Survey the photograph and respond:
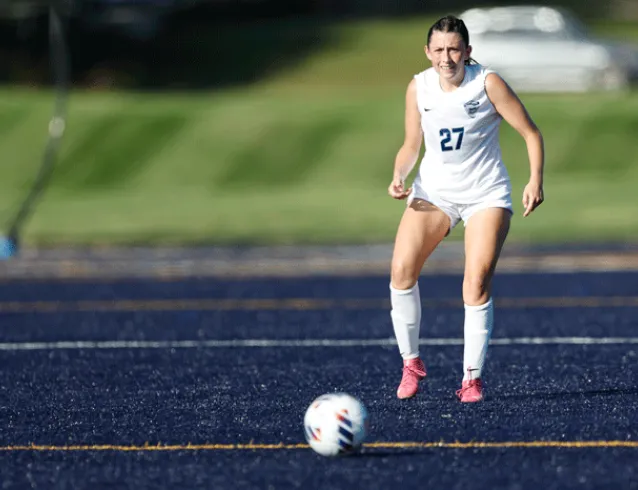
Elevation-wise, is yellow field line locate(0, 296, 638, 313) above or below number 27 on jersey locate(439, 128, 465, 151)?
below

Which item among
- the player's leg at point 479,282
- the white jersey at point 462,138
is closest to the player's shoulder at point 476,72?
the white jersey at point 462,138

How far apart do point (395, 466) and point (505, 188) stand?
210 cm

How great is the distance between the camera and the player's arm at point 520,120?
783 cm

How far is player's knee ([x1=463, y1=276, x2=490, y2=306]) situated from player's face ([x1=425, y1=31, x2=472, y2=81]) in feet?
3.64

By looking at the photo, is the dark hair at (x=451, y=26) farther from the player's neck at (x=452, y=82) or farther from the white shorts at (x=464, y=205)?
the white shorts at (x=464, y=205)

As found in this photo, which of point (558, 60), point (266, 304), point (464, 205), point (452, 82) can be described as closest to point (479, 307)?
point (464, 205)

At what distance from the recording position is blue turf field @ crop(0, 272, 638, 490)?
6508mm

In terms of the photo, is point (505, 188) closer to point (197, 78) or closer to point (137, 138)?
point (137, 138)

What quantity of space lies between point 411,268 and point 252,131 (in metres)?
18.7

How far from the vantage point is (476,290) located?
7945 mm

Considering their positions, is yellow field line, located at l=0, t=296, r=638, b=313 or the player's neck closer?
the player's neck

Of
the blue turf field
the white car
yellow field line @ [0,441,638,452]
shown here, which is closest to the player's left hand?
the blue turf field

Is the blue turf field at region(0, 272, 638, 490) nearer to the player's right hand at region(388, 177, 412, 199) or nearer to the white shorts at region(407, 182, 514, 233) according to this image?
the white shorts at region(407, 182, 514, 233)

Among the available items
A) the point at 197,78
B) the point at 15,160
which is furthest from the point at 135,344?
the point at 197,78
